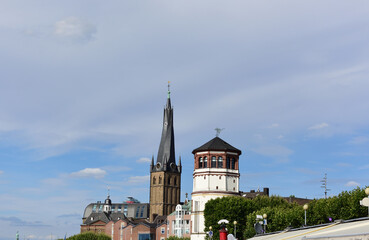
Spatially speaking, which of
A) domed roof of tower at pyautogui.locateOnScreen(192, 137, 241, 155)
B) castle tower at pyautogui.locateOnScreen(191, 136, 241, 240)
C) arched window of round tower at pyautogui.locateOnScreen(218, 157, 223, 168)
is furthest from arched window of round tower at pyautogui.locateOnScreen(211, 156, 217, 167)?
domed roof of tower at pyautogui.locateOnScreen(192, 137, 241, 155)

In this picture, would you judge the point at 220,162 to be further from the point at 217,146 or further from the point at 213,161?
the point at 217,146

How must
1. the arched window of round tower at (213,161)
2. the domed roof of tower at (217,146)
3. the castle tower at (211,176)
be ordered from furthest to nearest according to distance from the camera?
the domed roof of tower at (217,146) < the arched window of round tower at (213,161) < the castle tower at (211,176)

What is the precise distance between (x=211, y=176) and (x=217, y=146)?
21.5ft

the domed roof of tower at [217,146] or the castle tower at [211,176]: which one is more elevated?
the domed roof of tower at [217,146]

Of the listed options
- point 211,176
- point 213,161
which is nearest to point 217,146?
point 213,161

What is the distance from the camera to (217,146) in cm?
12112

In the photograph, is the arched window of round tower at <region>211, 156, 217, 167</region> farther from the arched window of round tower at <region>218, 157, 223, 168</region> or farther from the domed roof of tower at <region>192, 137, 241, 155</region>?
the domed roof of tower at <region>192, 137, 241, 155</region>

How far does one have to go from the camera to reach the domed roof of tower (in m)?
121

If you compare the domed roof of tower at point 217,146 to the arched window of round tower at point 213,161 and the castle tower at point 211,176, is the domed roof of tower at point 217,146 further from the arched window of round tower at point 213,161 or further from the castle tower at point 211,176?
the arched window of round tower at point 213,161

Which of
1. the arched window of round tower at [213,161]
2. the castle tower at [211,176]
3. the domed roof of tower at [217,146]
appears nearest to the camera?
the castle tower at [211,176]

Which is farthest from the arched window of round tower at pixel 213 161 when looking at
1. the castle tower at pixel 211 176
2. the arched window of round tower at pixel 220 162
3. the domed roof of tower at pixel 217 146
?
the domed roof of tower at pixel 217 146

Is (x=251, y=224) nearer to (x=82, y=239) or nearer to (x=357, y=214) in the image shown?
(x=357, y=214)

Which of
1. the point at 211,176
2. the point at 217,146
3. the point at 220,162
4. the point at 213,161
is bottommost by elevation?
the point at 211,176

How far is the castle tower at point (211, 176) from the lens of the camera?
119750mm
